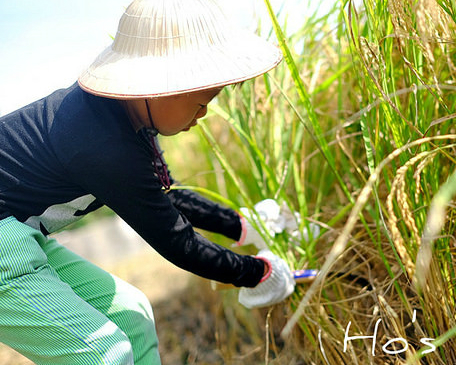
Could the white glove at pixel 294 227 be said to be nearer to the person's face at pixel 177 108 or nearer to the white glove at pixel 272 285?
the white glove at pixel 272 285

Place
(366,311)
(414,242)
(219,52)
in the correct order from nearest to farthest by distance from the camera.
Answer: (219,52) → (414,242) → (366,311)

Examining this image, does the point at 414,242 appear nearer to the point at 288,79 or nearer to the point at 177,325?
the point at 288,79

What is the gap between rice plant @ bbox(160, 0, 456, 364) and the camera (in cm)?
121

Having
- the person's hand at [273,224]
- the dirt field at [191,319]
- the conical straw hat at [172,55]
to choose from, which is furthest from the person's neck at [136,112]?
the dirt field at [191,319]

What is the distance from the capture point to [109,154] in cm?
118

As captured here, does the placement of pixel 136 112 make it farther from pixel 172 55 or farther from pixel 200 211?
pixel 200 211

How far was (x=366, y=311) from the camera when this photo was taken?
1.63 m

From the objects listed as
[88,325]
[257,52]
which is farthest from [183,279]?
[257,52]

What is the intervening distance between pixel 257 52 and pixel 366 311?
33.7 inches

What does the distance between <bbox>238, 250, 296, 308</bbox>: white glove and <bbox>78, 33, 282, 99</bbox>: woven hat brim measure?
57 centimetres

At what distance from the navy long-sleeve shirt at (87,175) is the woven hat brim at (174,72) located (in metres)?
0.09

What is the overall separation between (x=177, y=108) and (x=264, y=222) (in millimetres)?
578

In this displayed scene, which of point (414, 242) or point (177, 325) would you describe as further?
point (177, 325)

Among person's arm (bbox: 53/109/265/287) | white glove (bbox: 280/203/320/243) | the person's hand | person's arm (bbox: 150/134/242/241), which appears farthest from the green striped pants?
white glove (bbox: 280/203/320/243)
